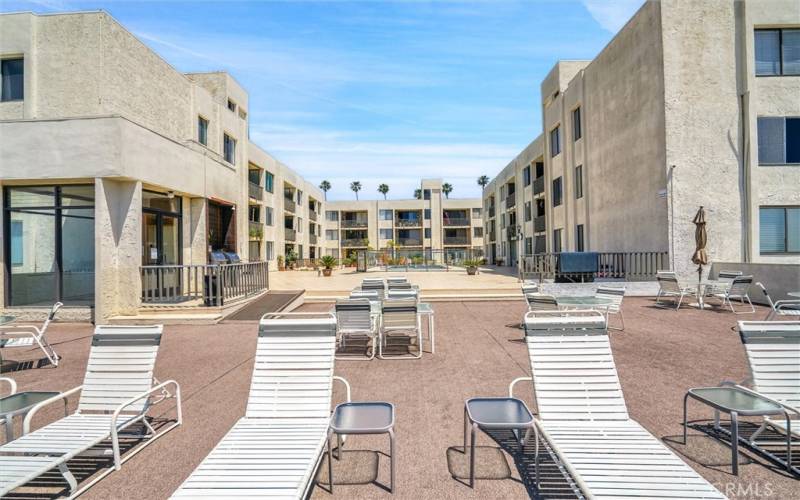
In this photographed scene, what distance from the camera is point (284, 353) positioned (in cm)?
410

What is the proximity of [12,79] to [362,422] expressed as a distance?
19.4 metres

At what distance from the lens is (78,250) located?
36.7 ft

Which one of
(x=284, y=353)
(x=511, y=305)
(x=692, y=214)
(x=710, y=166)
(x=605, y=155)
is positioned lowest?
(x=511, y=305)

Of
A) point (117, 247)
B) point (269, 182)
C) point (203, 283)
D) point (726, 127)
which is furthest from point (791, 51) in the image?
point (269, 182)

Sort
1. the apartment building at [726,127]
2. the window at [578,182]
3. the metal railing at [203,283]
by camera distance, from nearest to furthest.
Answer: the metal railing at [203,283]
the apartment building at [726,127]
the window at [578,182]

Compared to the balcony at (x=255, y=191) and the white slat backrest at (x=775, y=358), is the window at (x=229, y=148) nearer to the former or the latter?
the balcony at (x=255, y=191)

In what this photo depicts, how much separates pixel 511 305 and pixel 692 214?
8.03m

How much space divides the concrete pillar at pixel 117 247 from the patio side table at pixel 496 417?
1117 centimetres

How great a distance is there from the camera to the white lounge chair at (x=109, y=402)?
3.37m

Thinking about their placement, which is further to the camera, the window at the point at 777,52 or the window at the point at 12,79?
the window at the point at 777,52

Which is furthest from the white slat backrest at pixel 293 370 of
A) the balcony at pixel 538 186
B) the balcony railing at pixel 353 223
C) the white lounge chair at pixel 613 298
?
the balcony railing at pixel 353 223

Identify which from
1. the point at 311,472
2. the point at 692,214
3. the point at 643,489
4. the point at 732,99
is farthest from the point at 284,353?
the point at 732,99

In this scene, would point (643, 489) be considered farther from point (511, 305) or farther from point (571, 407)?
point (511, 305)

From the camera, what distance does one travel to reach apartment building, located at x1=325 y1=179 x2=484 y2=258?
6162cm
